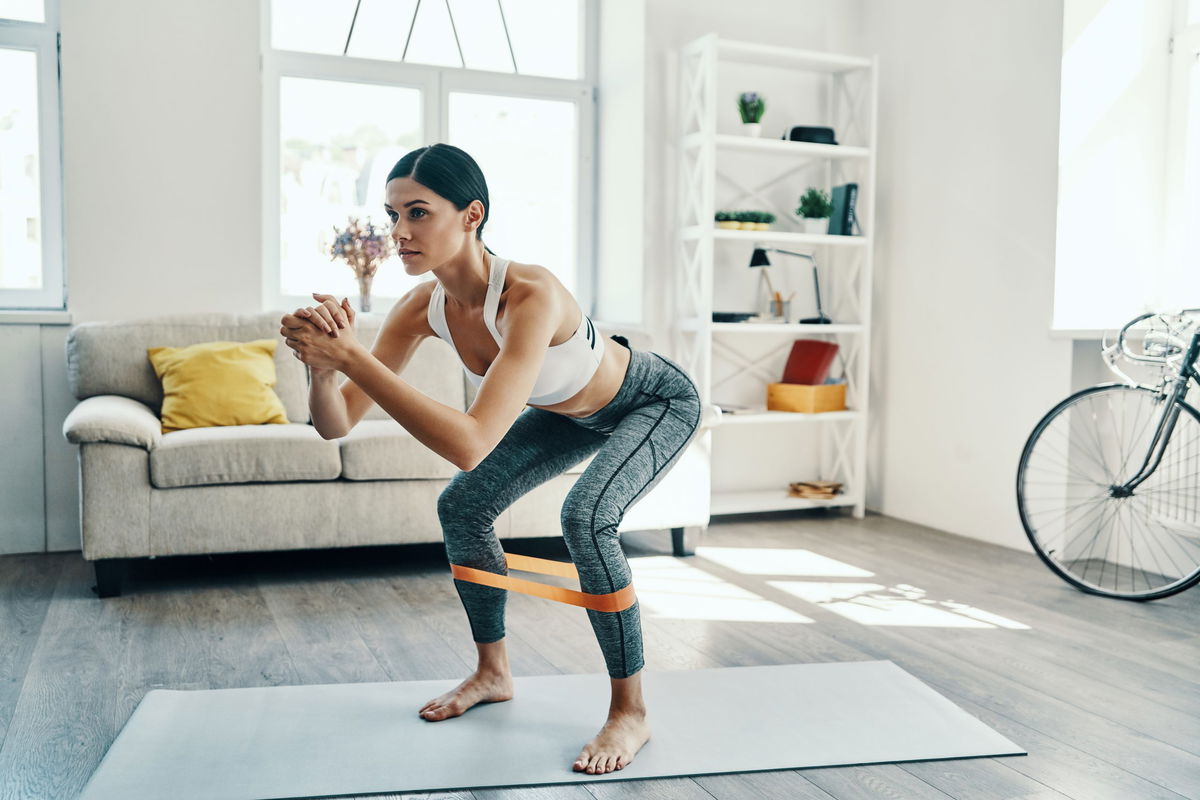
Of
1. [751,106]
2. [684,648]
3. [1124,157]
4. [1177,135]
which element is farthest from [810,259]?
[684,648]

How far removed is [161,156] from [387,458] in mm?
1624

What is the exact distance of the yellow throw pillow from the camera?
3711 millimetres

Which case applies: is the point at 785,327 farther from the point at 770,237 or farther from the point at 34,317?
the point at 34,317

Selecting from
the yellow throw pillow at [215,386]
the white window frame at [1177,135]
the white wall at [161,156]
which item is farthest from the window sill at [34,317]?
the white window frame at [1177,135]

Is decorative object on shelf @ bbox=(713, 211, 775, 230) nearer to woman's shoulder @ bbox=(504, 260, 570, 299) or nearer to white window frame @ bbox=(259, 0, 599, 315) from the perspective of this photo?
white window frame @ bbox=(259, 0, 599, 315)

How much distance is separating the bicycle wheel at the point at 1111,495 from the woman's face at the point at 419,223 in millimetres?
2426

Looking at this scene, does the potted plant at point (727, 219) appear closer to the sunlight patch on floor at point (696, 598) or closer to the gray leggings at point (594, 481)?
the sunlight patch on floor at point (696, 598)

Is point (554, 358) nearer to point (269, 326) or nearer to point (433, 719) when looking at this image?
point (433, 719)

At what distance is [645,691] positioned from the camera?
8.16 feet

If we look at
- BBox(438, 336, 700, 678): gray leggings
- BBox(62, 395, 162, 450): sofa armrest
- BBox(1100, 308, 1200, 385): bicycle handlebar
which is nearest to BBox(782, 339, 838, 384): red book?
BBox(1100, 308, 1200, 385): bicycle handlebar

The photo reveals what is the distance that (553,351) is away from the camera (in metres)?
2.07

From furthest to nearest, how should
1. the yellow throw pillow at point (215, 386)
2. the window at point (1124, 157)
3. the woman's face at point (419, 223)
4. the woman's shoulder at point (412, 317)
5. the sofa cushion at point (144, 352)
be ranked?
the window at point (1124, 157), the sofa cushion at point (144, 352), the yellow throw pillow at point (215, 386), the woman's shoulder at point (412, 317), the woman's face at point (419, 223)

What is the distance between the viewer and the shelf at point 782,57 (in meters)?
4.60

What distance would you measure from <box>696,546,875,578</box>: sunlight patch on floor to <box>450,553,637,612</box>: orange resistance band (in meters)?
1.62
